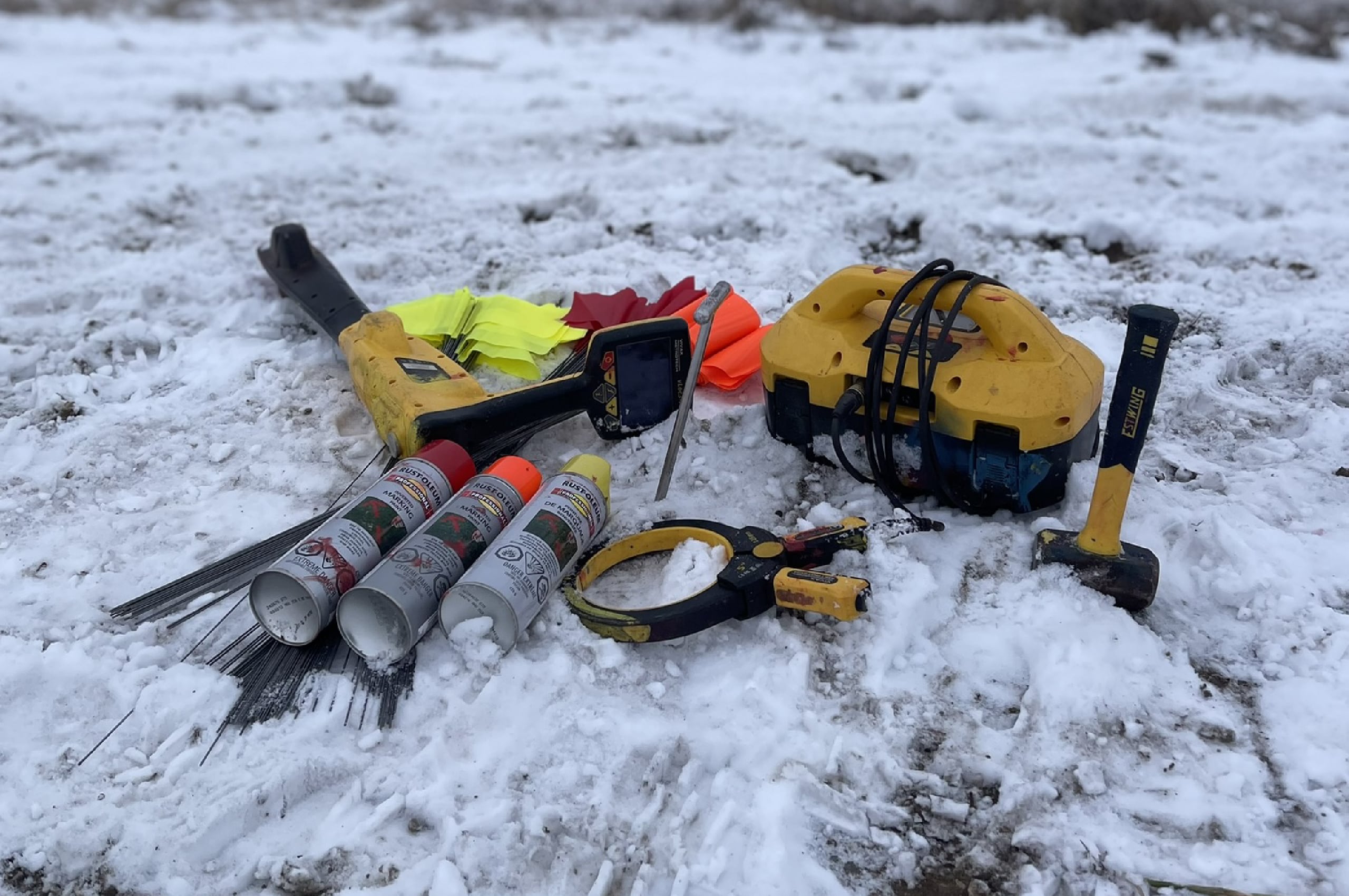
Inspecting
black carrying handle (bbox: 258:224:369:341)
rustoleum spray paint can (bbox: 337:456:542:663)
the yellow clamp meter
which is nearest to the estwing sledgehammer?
the yellow clamp meter

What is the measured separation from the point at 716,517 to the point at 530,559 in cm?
66

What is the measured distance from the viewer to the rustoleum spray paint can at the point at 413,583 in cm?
219

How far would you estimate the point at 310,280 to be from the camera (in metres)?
3.88

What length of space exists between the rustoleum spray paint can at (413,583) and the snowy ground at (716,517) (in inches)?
4.5

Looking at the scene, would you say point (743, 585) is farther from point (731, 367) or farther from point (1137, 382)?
point (731, 367)

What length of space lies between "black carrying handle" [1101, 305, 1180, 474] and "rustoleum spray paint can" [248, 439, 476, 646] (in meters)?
1.66

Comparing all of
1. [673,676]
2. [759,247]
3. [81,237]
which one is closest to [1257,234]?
[759,247]

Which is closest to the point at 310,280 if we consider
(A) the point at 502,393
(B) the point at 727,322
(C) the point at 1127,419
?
(A) the point at 502,393

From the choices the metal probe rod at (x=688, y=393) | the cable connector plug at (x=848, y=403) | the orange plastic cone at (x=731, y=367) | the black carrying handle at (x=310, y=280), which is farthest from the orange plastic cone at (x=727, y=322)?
the black carrying handle at (x=310, y=280)

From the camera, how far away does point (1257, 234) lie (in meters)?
4.34

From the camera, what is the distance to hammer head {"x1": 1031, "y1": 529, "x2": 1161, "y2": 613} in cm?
228

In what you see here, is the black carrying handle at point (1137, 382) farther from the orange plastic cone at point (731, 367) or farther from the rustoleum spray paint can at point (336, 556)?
the rustoleum spray paint can at point (336, 556)

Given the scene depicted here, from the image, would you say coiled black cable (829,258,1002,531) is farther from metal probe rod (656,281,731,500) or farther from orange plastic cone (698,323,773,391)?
orange plastic cone (698,323,773,391)

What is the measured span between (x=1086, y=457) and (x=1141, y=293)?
5.41ft
